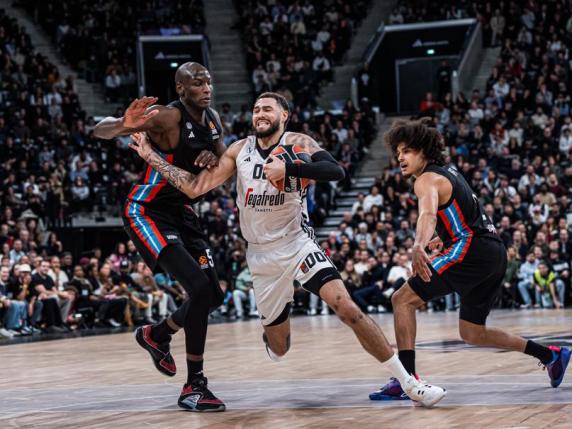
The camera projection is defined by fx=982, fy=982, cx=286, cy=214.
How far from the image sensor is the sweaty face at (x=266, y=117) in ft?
19.5

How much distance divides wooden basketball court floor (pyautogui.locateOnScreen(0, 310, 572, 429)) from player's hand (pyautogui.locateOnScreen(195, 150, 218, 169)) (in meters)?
1.45

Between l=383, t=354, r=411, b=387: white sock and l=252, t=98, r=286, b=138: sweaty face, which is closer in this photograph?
l=383, t=354, r=411, b=387: white sock

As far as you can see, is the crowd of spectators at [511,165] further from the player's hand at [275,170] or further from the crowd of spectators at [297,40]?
the player's hand at [275,170]

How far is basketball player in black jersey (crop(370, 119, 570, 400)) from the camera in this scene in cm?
587

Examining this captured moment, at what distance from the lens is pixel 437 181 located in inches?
227

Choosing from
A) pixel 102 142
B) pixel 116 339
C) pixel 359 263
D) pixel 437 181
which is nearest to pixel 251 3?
pixel 102 142

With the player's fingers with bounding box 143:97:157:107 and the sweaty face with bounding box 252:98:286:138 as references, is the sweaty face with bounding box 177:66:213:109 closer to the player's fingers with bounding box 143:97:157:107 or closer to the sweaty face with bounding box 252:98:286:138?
the player's fingers with bounding box 143:97:157:107

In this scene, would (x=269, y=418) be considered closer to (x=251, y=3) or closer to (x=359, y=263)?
(x=359, y=263)

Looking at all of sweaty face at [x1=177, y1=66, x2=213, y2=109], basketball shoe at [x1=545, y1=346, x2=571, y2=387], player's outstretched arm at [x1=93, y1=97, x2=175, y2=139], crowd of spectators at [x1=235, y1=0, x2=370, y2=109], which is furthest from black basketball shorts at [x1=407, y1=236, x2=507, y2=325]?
crowd of spectators at [x1=235, y1=0, x2=370, y2=109]

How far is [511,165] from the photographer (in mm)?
20297

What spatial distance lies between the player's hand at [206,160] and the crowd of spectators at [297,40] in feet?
63.3

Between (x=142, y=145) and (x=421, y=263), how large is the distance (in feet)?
6.44

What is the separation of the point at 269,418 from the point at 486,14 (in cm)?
2280

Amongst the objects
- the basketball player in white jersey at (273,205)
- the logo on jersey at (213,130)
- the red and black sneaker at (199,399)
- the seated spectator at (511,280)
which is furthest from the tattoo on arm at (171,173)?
the seated spectator at (511,280)
